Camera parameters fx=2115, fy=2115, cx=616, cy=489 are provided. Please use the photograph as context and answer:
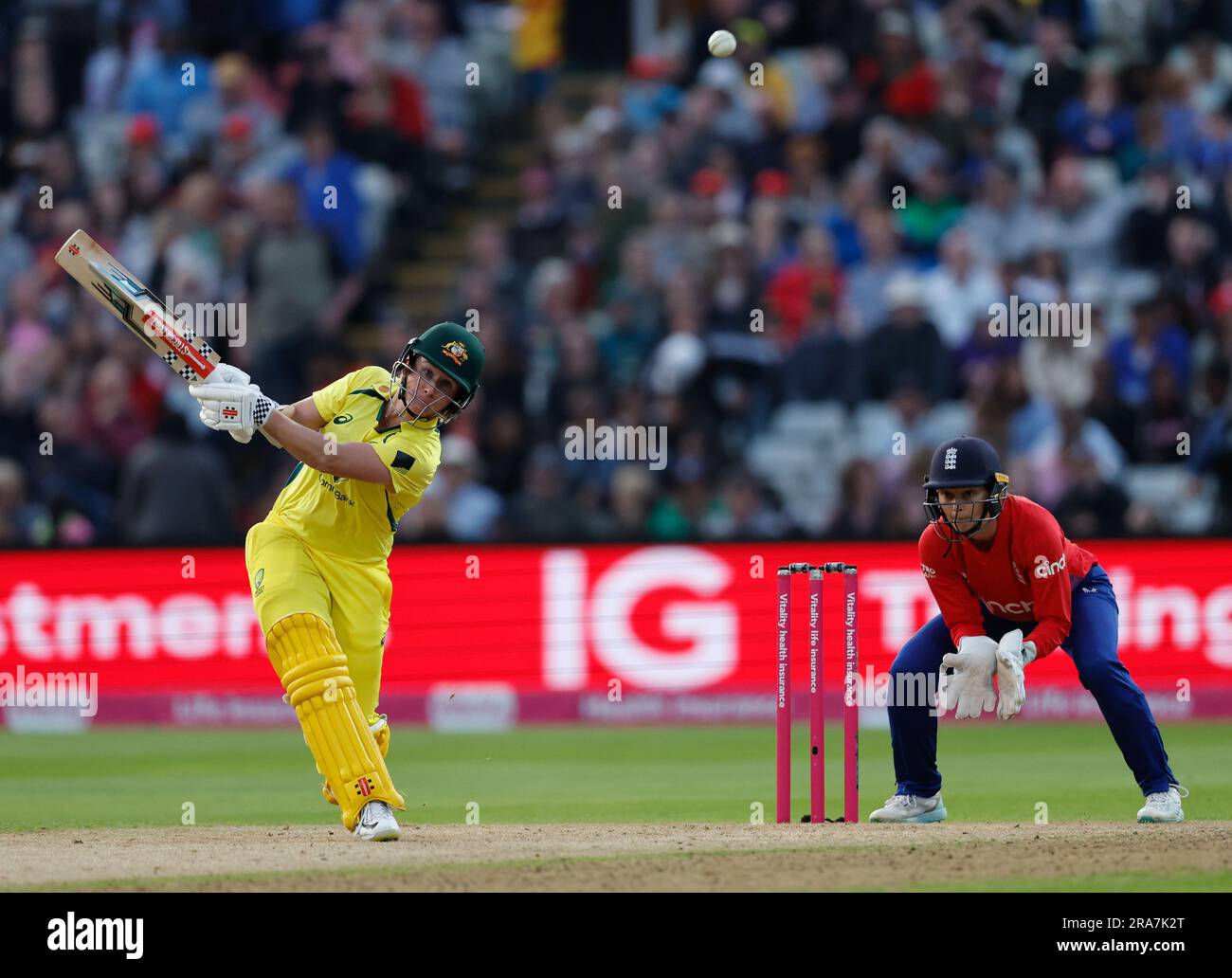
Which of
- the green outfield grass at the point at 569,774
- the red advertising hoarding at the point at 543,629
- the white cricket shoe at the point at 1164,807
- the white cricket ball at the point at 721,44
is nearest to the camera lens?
the white cricket shoe at the point at 1164,807

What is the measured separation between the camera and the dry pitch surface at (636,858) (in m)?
7.57

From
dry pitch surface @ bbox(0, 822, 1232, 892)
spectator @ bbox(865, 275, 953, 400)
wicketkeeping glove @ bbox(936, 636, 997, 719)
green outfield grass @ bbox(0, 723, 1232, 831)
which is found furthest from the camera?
spectator @ bbox(865, 275, 953, 400)

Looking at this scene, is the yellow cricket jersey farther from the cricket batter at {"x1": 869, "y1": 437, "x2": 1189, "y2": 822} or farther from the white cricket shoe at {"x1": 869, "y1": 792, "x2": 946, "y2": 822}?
the white cricket shoe at {"x1": 869, "y1": 792, "x2": 946, "y2": 822}

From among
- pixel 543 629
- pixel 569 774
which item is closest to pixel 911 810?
pixel 569 774

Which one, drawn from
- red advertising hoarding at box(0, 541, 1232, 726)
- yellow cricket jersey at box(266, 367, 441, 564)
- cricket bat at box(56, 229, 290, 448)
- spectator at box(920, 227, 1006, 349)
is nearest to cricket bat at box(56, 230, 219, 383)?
cricket bat at box(56, 229, 290, 448)

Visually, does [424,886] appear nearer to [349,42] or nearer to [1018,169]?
[1018,169]

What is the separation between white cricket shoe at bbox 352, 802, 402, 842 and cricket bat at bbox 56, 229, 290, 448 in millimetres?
1606

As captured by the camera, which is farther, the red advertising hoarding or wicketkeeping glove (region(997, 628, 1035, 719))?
the red advertising hoarding

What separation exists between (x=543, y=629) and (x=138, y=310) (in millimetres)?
6367

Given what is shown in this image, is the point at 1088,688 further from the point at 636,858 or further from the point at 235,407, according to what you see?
the point at 235,407

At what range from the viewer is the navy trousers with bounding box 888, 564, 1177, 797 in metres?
9.05

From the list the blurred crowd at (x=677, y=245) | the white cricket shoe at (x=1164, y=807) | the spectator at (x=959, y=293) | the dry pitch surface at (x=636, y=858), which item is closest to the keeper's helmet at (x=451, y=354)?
the dry pitch surface at (x=636, y=858)

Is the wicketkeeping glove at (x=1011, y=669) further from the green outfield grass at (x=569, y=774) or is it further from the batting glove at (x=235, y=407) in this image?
the batting glove at (x=235, y=407)

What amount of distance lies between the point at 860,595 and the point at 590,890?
7635mm
